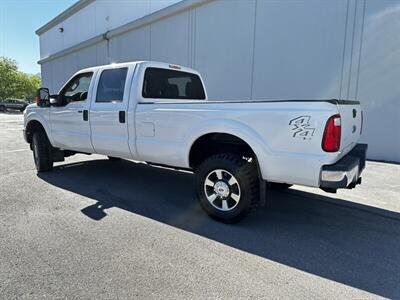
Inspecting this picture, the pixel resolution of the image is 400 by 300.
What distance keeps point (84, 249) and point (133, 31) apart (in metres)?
14.0

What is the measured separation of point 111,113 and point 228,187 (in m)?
2.28

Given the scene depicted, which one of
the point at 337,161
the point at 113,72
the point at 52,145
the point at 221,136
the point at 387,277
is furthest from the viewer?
the point at 52,145

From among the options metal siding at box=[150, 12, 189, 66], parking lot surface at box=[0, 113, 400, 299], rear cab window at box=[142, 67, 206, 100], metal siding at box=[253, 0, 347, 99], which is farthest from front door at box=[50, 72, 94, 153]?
metal siding at box=[150, 12, 189, 66]

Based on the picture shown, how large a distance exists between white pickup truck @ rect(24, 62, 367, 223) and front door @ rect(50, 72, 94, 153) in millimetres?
Result: 19

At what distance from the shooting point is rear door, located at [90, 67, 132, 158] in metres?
4.76

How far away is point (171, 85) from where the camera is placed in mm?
5410

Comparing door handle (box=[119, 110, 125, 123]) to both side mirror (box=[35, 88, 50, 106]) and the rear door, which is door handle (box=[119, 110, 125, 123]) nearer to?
the rear door

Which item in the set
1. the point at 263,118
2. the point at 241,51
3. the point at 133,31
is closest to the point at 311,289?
the point at 263,118

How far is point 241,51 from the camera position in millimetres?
10078

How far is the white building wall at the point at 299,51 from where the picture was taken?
7539mm

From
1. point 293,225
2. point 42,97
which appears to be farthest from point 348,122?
point 42,97

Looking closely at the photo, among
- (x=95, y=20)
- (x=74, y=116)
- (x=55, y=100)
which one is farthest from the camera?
(x=95, y=20)

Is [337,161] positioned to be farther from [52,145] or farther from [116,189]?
[52,145]

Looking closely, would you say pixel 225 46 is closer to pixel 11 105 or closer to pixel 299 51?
pixel 299 51
